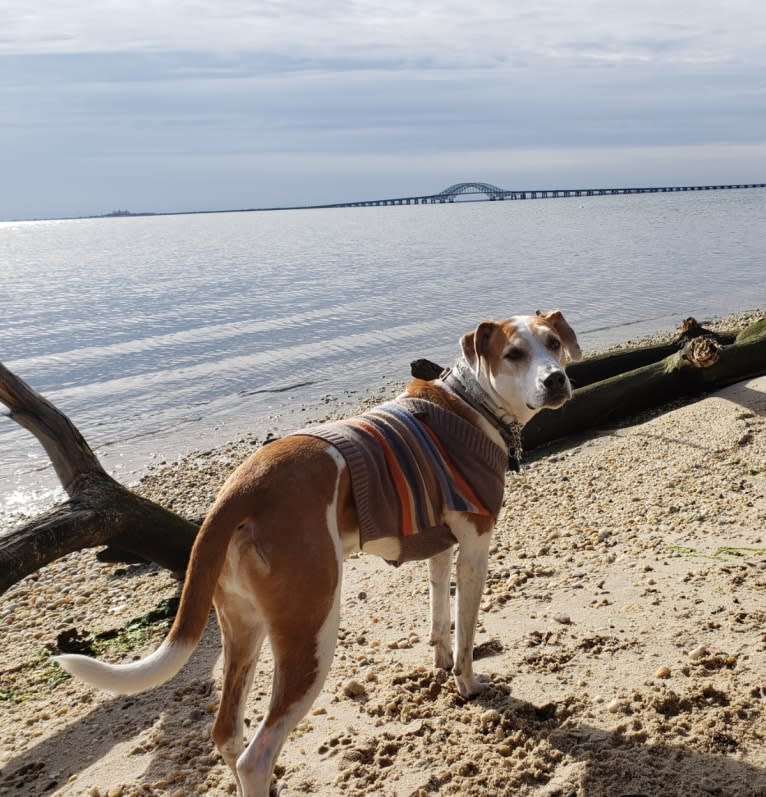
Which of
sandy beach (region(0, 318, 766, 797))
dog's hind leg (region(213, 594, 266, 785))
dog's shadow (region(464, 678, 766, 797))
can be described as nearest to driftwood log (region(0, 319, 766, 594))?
sandy beach (region(0, 318, 766, 797))

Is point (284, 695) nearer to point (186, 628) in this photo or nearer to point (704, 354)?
point (186, 628)

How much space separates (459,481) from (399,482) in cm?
44

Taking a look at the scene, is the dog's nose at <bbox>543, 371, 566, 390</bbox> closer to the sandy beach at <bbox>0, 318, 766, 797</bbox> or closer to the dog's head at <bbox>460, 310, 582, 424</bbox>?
the dog's head at <bbox>460, 310, 582, 424</bbox>

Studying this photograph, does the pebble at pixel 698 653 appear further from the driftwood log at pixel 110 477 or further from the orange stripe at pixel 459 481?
the driftwood log at pixel 110 477

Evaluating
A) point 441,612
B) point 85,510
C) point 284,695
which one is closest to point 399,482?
point 284,695

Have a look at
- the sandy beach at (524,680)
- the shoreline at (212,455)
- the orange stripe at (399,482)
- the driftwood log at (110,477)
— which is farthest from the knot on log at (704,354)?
the orange stripe at (399,482)

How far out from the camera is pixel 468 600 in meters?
4.81

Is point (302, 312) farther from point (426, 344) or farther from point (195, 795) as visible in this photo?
point (195, 795)

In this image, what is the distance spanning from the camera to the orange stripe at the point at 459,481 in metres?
4.54

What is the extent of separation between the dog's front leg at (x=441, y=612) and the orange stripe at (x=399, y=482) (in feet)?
3.04

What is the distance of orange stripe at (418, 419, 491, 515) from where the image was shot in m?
4.54

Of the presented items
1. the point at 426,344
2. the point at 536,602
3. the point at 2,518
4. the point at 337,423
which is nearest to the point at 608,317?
the point at 426,344

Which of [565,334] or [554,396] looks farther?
[565,334]

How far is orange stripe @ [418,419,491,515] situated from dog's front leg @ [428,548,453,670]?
0.69 metres
